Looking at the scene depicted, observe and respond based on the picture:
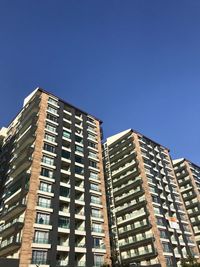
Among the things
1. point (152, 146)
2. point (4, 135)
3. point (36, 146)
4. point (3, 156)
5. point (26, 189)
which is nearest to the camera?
point (26, 189)

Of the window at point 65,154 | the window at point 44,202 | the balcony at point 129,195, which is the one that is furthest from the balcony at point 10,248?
the balcony at point 129,195

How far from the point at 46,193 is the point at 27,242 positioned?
9.08 m

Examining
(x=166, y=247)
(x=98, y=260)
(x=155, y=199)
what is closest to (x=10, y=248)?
(x=98, y=260)

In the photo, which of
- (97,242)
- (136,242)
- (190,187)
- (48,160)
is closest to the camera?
(97,242)

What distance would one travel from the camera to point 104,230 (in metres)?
49.2

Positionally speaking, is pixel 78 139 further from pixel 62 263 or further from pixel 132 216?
pixel 62 263

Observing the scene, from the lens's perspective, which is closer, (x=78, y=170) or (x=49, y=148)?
(x=49, y=148)

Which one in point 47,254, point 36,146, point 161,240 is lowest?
point 47,254

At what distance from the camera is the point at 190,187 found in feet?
271

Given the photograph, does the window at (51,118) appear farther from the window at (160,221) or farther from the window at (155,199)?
the window at (160,221)

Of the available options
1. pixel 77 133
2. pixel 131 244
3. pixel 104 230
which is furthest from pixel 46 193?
pixel 131 244

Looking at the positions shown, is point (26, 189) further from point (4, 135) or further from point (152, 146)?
point (152, 146)

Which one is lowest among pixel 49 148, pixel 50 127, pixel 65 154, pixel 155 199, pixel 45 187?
pixel 45 187

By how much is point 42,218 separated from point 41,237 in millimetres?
3085
